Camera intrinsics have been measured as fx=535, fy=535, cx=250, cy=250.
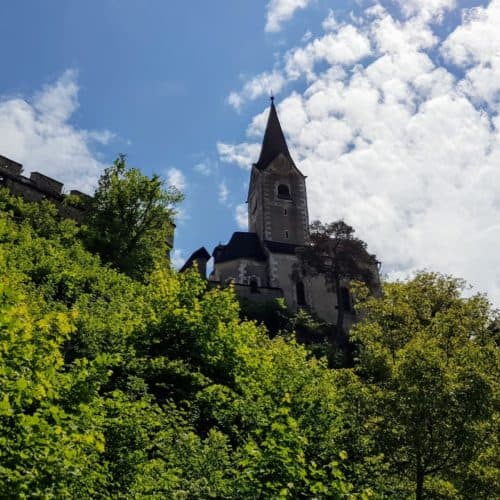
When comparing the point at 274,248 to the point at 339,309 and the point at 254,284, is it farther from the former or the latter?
the point at 339,309

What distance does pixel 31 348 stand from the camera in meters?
7.69

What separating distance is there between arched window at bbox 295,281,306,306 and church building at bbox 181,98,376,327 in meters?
0.09

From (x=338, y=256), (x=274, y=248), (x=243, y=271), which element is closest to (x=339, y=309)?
(x=338, y=256)

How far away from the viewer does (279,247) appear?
51.3 meters

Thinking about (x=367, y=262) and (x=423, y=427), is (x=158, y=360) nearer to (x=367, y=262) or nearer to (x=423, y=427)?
(x=423, y=427)

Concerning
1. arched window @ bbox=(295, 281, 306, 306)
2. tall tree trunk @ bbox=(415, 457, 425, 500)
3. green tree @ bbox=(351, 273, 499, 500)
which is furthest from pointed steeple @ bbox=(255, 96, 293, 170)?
tall tree trunk @ bbox=(415, 457, 425, 500)

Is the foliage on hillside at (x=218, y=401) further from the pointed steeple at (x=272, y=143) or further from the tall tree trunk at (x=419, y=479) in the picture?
the pointed steeple at (x=272, y=143)

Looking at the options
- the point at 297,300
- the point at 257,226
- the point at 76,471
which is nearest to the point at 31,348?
the point at 76,471

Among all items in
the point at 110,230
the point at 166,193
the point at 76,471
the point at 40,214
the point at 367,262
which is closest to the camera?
the point at 76,471

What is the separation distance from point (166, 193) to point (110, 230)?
471 centimetres

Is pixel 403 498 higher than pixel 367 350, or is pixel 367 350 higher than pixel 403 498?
pixel 367 350

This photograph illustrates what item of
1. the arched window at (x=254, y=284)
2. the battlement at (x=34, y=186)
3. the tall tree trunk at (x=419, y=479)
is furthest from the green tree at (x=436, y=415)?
the arched window at (x=254, y=284)

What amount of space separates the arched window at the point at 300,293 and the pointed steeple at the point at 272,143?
15.9 metres

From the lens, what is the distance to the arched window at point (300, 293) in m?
48.4
